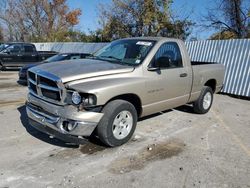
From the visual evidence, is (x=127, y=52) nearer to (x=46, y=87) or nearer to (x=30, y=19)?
(x=46, y=87)

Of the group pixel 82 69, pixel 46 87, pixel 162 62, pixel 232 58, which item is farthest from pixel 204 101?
pixel 46 87

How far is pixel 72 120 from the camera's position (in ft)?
14.8

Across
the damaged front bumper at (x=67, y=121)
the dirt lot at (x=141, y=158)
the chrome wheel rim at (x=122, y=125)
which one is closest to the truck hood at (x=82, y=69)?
the damaged front bumper at (x=67, y=121)

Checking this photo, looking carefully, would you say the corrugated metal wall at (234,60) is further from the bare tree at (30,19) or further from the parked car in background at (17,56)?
the bare tree at (30,19)

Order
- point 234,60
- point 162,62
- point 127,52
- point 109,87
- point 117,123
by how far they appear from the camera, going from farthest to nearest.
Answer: point 234,60, point 127,52, point 162,62, point 117,123, point 109,87

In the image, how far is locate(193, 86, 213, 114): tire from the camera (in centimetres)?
745

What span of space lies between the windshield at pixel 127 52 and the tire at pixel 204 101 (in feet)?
7.60

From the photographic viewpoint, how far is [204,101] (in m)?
7.68

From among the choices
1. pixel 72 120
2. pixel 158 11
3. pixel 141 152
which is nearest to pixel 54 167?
pixel 72 120

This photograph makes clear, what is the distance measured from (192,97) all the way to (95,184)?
13.0 feet

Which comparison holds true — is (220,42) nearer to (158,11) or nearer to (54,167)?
(54,167)

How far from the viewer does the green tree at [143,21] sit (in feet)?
73.0

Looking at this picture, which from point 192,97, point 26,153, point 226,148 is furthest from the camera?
point 192,97

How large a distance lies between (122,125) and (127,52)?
1.61 m
